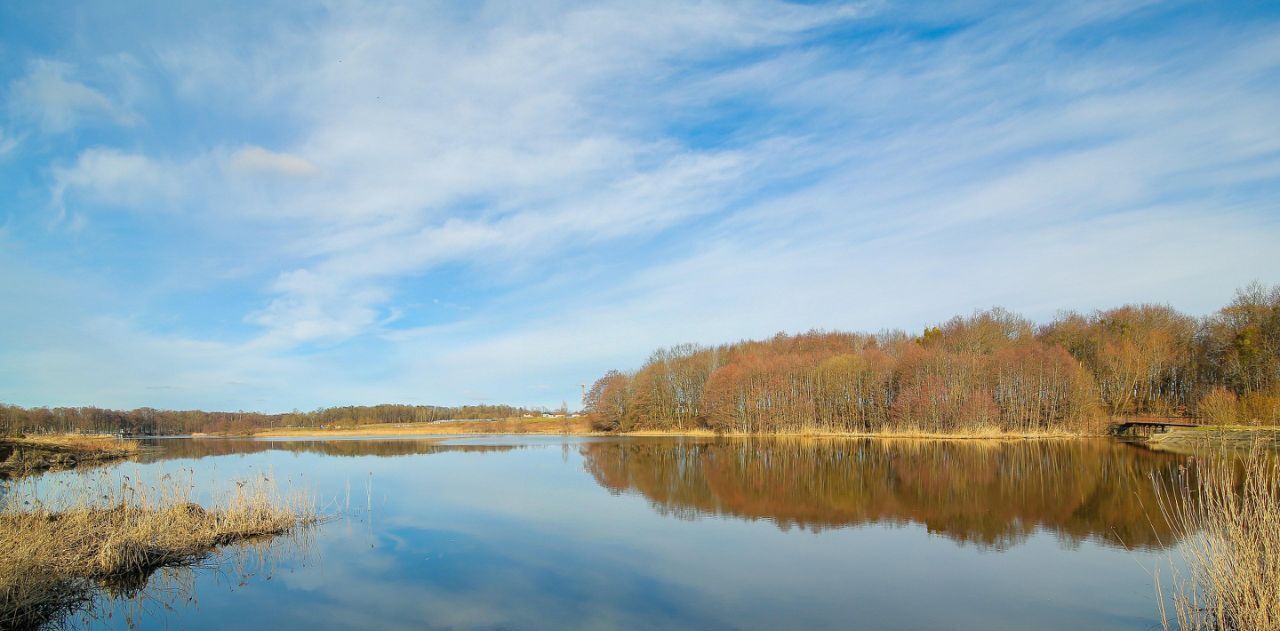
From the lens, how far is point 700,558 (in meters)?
11.0

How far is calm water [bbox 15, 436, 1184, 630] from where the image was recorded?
8133mm

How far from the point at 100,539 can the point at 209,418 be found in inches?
4959

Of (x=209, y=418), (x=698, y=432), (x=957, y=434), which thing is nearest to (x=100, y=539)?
(x=957, y=434)

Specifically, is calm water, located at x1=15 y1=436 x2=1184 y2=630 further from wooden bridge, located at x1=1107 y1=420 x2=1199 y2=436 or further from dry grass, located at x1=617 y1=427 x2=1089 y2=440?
wooden bridge, located at x1=1107 y1=420 x2=1199 y2=436

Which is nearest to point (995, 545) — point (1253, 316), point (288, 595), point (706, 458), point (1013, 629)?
point (1013, 629)

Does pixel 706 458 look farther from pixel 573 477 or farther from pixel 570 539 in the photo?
pixel 570 539

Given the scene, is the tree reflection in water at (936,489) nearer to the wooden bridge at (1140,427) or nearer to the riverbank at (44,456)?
the wooden bridge at (1140,427)

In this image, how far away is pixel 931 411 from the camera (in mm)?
45438

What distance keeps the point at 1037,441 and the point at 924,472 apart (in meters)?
22.7

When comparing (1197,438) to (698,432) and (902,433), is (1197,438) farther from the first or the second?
(698,432)

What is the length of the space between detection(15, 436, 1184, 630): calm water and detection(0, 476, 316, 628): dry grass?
2.11ft

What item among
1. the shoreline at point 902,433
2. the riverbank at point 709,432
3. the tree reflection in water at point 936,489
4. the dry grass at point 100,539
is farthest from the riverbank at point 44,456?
the riverbank at point 709,432

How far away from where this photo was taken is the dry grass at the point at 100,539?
7.87m

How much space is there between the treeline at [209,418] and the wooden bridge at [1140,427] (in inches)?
4000
